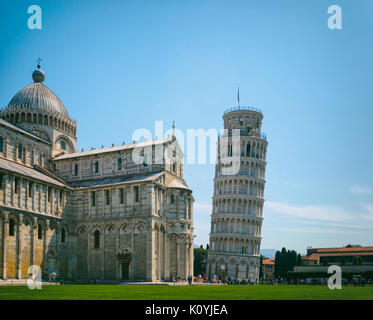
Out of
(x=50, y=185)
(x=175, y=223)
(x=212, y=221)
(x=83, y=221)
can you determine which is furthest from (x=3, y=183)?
(x=212, y=221)

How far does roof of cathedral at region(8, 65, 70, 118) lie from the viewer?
203 feet

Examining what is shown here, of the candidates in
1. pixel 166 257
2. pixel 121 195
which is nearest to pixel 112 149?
pixel 121 195

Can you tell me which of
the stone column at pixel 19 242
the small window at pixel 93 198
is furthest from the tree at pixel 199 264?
the stone column at pixel 19 242

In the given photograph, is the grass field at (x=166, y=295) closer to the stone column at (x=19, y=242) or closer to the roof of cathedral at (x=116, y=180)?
the stone column at (x=19, y=242)

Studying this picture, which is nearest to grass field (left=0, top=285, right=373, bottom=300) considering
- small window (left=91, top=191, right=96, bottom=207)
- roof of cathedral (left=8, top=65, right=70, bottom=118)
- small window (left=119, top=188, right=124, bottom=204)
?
small window (left=119, top=188, right=124, bottom=204)

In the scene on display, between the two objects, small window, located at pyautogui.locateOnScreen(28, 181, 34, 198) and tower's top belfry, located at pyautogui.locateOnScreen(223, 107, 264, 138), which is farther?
tower's top belfry, located at pyautogui.locateOnScreen(223, 107, 264, 138)

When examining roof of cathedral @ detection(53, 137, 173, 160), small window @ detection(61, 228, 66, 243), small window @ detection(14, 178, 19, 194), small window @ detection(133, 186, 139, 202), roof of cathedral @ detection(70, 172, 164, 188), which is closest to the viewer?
small window @ detection(14, 178, 19, 194)

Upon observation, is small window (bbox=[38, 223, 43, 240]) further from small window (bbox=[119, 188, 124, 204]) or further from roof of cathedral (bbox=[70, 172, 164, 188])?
small window (bbox=[119, 188, 124, 204])

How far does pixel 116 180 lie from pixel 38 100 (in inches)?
747

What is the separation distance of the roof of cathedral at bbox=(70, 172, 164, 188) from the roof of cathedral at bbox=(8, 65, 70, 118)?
41.3ft

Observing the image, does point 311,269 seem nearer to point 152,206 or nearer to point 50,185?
point 152,206

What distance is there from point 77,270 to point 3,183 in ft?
49.7

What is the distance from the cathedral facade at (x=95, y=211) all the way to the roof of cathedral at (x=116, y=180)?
0.18m

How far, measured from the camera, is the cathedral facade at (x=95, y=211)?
44969 mm
